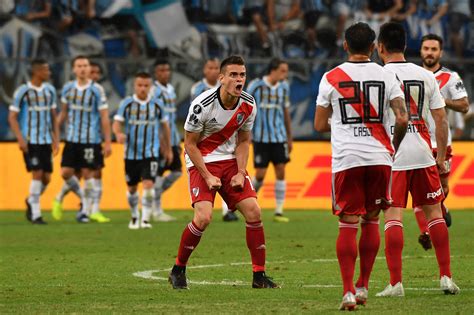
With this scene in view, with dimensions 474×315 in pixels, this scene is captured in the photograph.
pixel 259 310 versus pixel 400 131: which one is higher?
pixel 400 131

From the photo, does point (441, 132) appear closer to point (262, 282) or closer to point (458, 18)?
point (262, 282)

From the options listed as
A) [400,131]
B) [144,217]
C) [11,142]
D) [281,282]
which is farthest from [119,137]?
[400,131]

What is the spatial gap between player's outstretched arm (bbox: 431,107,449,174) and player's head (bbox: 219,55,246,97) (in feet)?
5.02

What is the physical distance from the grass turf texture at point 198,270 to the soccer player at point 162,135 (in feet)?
2.44

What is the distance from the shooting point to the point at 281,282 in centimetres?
1038

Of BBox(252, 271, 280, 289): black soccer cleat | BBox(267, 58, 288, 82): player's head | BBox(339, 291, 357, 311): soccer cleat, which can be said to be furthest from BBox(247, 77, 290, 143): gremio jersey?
BBox(339, 291, 357, 311): soccer cleat

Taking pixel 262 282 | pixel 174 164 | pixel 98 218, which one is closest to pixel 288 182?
pixel 174 164

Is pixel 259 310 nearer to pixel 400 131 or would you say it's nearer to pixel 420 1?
pixel 400 131

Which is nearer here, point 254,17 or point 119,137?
point 119,137

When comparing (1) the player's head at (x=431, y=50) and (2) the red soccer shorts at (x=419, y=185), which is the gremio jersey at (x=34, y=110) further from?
(2) the red soccer shorts at (x=419, y=185)

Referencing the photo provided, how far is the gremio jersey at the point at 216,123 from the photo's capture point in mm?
9945

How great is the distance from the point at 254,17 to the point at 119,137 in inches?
291

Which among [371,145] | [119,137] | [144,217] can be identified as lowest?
[144,217]

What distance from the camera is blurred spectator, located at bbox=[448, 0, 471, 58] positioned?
77.8 feet
